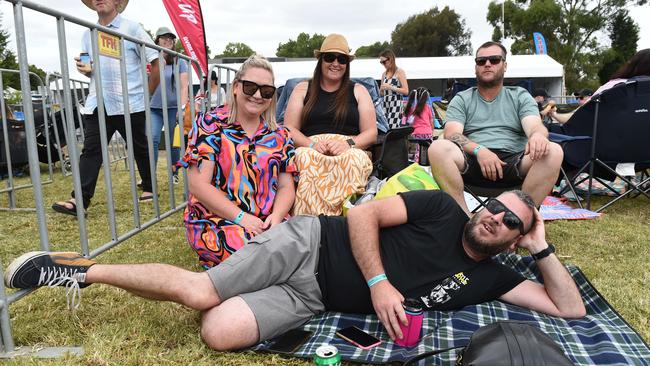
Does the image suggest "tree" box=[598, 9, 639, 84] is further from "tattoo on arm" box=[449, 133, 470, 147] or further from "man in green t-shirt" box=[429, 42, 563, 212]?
"tattoo on arm" box=[449, 133, 470, 147]

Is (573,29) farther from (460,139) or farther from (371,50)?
Answer: (460,139)

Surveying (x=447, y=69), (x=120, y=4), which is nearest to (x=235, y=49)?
(x=447, y=69)

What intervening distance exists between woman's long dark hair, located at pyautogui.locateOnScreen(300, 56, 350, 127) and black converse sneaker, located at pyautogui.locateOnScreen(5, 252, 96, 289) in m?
2.10

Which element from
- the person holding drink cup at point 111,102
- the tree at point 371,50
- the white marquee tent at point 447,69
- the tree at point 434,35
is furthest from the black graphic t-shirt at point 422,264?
the tree at point 371,50

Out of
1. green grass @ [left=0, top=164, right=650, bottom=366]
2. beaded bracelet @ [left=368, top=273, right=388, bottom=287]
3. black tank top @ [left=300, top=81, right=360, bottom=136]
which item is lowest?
green grass @ [left=0, top=164, right=650, bottom=366]

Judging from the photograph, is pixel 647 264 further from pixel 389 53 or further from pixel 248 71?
pixel 389 53

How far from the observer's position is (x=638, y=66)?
4.43 m

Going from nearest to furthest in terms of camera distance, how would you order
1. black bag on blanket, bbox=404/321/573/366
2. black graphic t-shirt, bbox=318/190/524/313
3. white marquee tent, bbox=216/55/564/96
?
black bag on blanket, bbox=404/321/573/366 → black graphic t-shirt, bbox=318/190/524/313 → white marquee tent, bbox=216/55/564/96

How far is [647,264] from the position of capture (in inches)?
116

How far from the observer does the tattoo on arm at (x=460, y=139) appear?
127 inches

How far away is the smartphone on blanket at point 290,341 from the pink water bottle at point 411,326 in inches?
15.4

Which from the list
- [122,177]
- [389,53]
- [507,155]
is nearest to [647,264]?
[507,155]

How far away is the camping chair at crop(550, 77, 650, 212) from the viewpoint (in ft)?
13.2

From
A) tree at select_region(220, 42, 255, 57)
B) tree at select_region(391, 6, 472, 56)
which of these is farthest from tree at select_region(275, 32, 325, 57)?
tree at select_region(391, 6, 472, 56)
